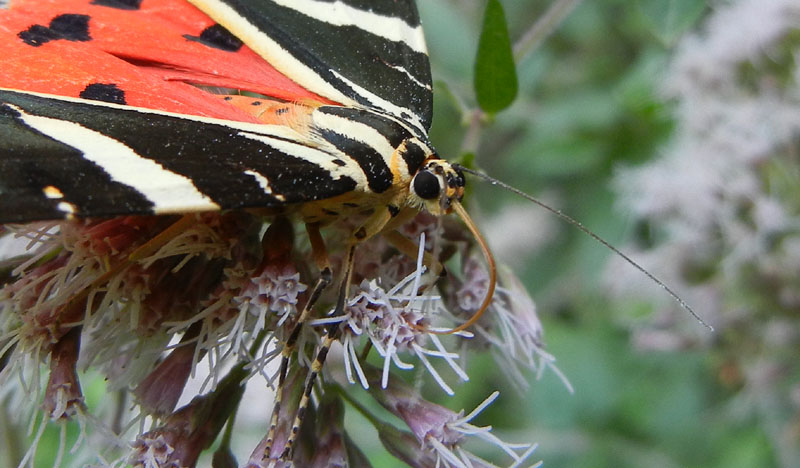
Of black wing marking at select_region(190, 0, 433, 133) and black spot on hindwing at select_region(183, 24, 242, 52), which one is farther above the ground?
black wing marking at select_region(190, 0, 433, 133)

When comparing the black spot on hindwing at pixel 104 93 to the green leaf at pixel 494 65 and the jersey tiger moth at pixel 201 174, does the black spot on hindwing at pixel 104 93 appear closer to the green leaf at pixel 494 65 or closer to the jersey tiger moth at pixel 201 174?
the jersey tiger moth at pixel 201 174

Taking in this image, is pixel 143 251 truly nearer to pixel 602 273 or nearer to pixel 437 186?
pixel 437 186

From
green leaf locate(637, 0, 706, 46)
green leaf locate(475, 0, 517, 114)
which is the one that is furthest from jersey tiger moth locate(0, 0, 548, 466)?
green leaf locate(637, 0, 706, 46)

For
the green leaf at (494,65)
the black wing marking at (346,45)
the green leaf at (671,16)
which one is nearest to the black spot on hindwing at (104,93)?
the black wing marking at (346,45)

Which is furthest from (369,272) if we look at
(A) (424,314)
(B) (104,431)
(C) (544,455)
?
(C) (544,455)

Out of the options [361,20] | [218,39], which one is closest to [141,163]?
[218,39]

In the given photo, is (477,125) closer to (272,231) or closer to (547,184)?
(272,231)

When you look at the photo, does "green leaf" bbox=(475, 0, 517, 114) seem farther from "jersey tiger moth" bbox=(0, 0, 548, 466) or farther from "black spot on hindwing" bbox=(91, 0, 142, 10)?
"black spot on hindwing" bbox=(91, 0, 142, 10)
